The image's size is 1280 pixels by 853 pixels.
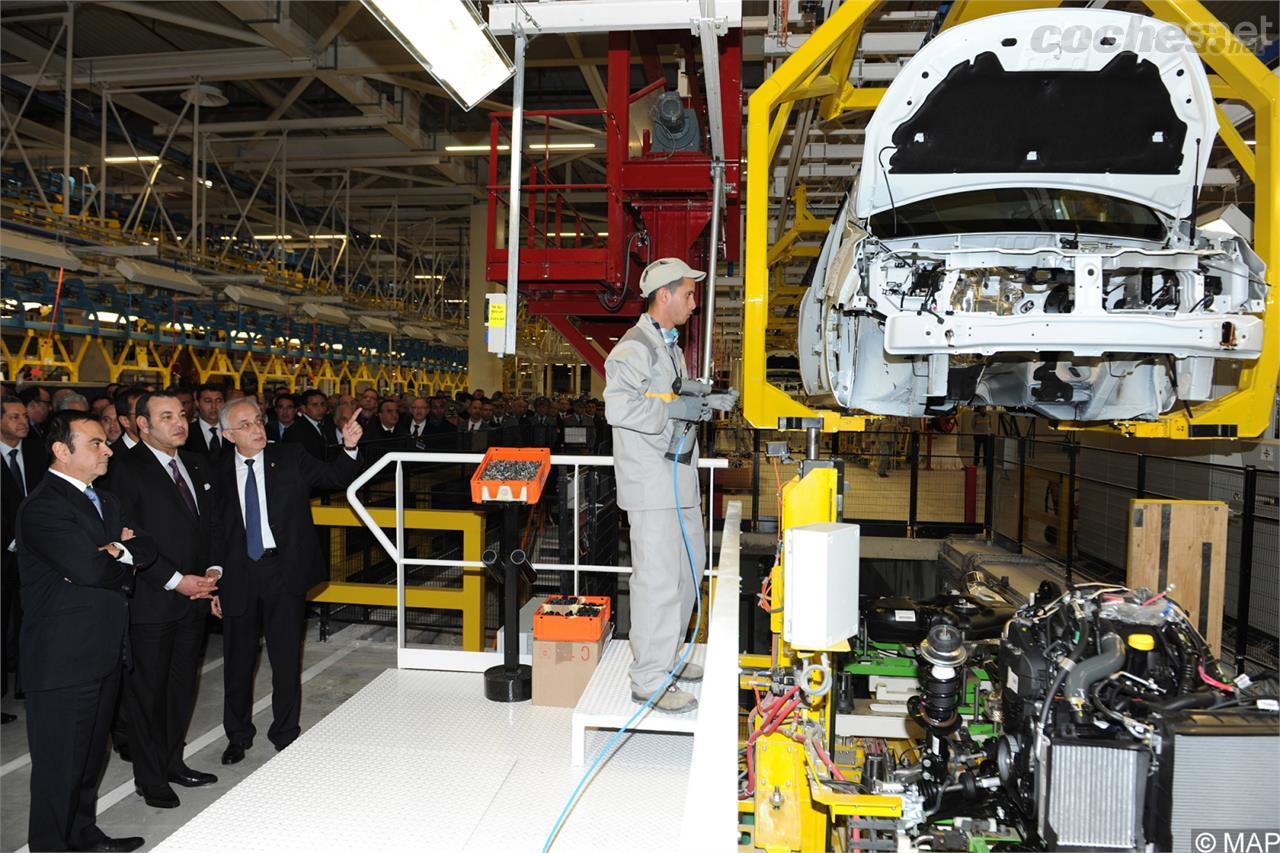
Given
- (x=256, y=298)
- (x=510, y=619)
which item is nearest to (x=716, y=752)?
(x=510, y=619)

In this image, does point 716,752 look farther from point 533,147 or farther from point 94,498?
point 533,147

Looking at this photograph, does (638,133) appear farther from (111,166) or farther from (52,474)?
(111,166)

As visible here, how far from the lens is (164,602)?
4.06 metres

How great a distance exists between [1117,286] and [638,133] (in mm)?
4742

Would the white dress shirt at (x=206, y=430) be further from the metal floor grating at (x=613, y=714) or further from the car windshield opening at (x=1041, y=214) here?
the car windshield opening at (x=1041, y=214)

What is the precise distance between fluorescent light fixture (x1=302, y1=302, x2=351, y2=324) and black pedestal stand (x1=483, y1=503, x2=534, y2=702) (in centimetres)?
1127

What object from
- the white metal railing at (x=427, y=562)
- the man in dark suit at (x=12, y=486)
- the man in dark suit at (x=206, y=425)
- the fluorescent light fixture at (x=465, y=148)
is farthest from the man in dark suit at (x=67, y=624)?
the fluorescent light fixture at (x=465, y=148)

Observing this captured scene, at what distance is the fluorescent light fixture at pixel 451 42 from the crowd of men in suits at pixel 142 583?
2.11 m

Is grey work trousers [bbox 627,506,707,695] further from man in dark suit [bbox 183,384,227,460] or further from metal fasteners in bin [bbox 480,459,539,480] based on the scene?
man in dark suit [bbox 183,384,227,460]

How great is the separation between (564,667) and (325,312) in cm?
1214

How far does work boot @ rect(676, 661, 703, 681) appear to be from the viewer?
395 centimetres

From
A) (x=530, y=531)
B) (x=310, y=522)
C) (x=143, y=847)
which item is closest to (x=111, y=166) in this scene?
(x=530, y=531)

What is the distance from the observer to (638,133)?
7238mm

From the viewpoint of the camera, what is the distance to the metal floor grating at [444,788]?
9.66 ft
